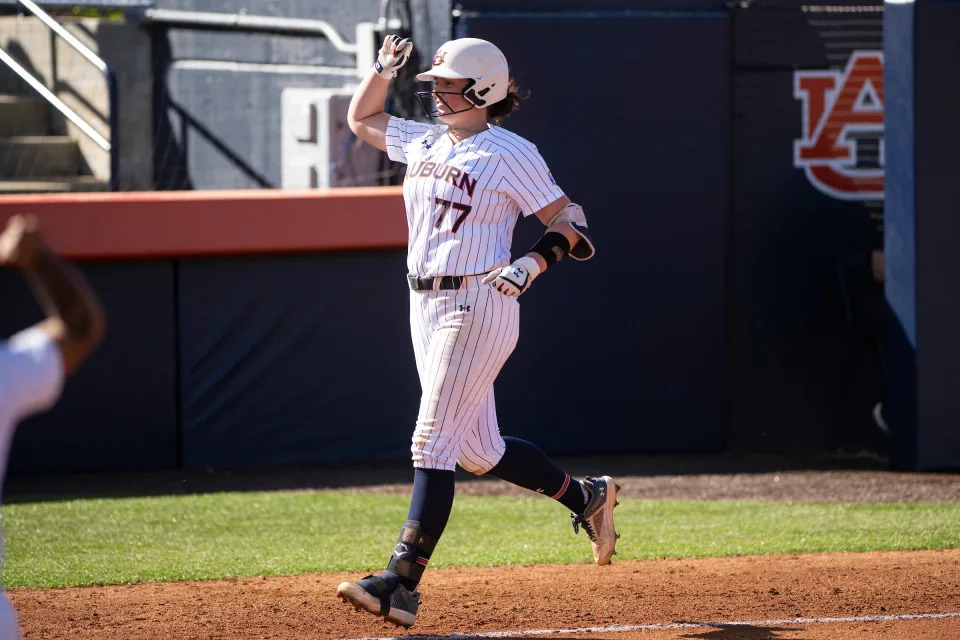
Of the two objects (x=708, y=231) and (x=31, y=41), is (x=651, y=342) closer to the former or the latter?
(x=708, y=231)

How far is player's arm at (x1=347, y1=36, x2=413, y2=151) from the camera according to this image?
454 centimetres

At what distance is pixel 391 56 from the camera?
4.53 metres

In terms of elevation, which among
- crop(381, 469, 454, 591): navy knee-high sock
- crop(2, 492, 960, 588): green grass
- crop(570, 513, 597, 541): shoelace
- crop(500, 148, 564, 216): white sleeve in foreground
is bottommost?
crop(2, 492, 960, 588): green grass

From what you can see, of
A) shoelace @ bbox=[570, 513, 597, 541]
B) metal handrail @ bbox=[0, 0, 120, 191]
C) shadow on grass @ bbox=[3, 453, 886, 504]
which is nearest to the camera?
shoelace @ bbox=[570, 513, 597, 541]

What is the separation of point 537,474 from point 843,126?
207 inches

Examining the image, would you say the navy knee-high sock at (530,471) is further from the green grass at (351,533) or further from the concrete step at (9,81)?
the concrete step at (9,81)

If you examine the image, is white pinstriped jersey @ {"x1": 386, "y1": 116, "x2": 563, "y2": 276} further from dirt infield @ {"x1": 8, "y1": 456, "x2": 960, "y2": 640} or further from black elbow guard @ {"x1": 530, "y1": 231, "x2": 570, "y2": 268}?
dirt infield @ {"x1": 8, "y1": 456, "x2": 960, "y2": 640}

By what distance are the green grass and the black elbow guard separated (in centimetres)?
179

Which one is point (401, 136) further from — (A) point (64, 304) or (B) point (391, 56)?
(A) point (64, 304)

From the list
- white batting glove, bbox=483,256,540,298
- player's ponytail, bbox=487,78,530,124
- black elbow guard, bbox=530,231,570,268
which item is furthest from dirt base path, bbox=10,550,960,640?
player's ponytail, bbox=487,78,530,124

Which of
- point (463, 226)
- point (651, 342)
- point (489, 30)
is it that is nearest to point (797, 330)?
point (651, 342)

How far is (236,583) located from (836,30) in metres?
5.90

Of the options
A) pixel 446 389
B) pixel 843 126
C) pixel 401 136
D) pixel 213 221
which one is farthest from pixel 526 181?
pixel 843 126

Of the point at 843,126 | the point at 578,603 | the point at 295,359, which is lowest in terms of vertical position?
the point at 578,603
